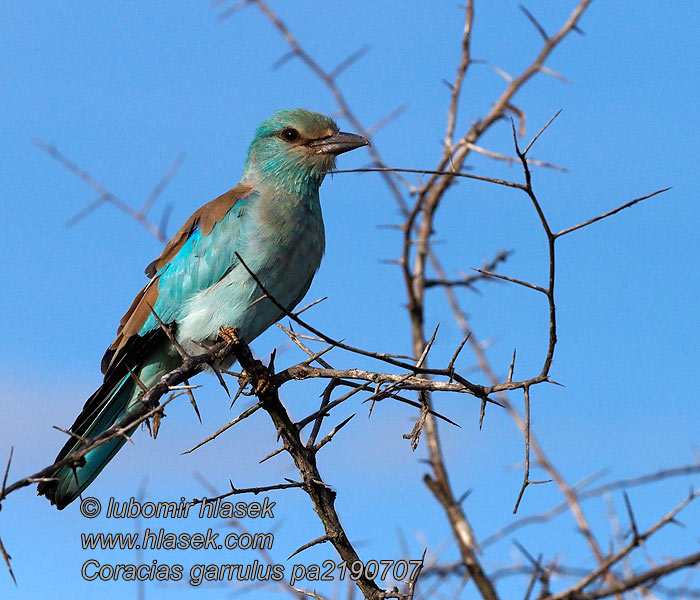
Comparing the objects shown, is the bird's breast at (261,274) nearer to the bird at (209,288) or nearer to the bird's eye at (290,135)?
the bird at (209,288)

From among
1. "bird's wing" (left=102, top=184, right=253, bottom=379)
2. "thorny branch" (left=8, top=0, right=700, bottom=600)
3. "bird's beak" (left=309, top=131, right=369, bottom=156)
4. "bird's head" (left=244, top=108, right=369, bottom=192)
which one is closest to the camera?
"thorny branch" (left=8, top=0, right=700, bottom=600)

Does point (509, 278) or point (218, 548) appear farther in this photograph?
point (218, 548)

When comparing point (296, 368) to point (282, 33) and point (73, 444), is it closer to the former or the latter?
point (73, 444)

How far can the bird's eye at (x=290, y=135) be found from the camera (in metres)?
6.90

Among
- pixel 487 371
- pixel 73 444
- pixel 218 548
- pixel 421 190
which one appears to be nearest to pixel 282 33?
pixel 421 190

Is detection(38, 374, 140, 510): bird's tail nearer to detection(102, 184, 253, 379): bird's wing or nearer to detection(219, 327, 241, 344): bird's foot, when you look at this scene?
detection(102, 184, 253, 379): bird's wing

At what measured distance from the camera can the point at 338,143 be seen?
6.83 metres

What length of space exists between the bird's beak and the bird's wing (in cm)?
75

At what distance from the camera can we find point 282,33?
23.9ft

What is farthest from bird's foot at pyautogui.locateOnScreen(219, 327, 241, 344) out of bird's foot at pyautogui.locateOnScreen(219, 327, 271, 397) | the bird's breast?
the bird's breast

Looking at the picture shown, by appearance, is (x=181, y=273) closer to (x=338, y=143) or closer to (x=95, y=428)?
(x=95, y=428)

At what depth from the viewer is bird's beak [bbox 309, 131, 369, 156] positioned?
681 centimetres

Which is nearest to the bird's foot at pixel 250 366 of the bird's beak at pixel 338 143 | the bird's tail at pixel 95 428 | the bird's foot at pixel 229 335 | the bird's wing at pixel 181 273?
the bird's foot at pixel 229 335

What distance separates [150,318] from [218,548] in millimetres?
1833
